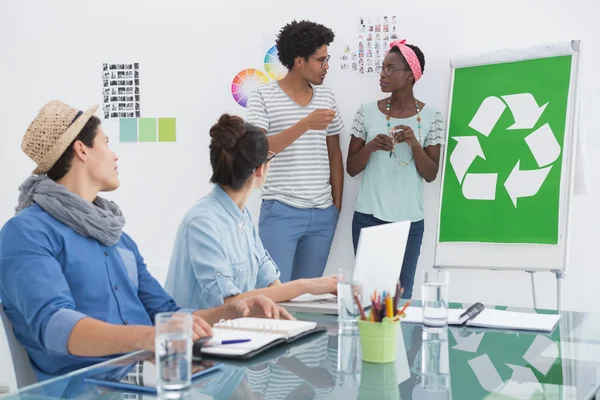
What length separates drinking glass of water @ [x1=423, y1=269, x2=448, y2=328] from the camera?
1.59m

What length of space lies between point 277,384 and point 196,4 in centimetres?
314

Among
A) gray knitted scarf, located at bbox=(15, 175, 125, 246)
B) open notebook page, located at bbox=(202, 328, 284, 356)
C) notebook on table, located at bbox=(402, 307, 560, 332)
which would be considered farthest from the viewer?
notebook on table, located at bbox=(402, 307, 560, 332)

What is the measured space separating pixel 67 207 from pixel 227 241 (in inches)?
23.7

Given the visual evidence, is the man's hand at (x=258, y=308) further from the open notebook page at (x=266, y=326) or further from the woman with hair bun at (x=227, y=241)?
the woman with hair bun at (x=227, y=241)

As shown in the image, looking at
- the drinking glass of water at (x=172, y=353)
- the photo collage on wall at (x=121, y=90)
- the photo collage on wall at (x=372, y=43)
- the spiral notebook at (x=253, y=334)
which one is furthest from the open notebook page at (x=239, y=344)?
the photo collage on wall at (x=121, y=90)

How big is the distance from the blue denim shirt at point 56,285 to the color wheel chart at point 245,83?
2171mm

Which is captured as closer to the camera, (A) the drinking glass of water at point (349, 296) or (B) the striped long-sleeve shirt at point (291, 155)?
(A) the drinking glass of water at point (349, 296)

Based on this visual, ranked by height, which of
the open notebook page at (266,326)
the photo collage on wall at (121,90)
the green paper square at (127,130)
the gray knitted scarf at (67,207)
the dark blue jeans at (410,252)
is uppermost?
the photo collage on wall at (121,90)

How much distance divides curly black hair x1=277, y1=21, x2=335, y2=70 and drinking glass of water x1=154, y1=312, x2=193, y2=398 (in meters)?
2.53

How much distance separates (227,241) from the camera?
219 cm

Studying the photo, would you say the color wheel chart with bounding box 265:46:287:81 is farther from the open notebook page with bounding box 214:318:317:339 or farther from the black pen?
the open notebook page with bounding box 214:318:317:339

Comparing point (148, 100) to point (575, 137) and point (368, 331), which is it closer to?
point (575, 137)

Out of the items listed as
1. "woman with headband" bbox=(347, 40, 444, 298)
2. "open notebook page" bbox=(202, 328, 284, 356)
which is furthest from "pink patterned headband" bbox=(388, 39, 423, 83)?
"open notebook page" bbox=(202, 328, 284, 356)

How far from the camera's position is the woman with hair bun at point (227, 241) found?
2.06 metres
